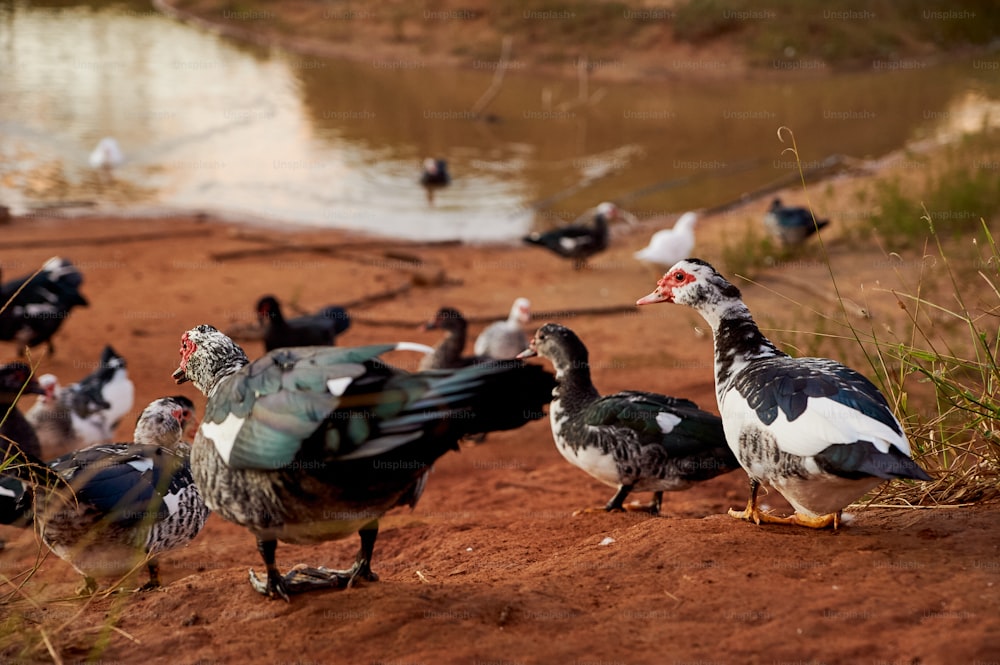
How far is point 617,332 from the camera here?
9.31 m

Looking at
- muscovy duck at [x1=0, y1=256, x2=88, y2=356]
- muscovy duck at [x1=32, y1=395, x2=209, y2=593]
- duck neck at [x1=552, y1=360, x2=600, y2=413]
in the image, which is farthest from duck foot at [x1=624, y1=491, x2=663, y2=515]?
muscovy duck at [x1=0, y1=256, x2=88, y2=356]

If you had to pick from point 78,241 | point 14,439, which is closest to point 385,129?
point 78,241

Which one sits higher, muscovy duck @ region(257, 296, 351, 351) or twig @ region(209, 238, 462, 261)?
muscovy duck @ region(257, 296, 351, 351)

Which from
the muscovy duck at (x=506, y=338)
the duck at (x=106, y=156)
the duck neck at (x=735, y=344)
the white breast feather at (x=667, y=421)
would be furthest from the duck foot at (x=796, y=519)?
the duck at (x=106, y=156)

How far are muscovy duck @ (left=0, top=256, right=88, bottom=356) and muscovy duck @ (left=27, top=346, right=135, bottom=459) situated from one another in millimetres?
1378

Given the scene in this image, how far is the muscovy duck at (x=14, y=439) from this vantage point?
433cm

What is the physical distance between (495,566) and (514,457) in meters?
2.66

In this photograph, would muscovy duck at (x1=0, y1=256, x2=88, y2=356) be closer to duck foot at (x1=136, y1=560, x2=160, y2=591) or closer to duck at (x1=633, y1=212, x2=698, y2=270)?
duck foot at (x1=136, y1=560, x2=160, y2=591)

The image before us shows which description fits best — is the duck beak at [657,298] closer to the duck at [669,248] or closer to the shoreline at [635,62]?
the duck at [669,248]

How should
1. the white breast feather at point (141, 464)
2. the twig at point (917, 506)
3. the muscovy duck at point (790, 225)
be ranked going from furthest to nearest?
the muscovy duck at point (790, 225), the white breast feather at point (141, 464), the twig at point (917, 506)

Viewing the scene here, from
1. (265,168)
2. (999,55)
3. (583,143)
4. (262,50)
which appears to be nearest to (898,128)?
(583,143)

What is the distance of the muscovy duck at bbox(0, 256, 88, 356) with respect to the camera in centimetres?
852

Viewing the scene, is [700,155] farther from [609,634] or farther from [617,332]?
[609,634]

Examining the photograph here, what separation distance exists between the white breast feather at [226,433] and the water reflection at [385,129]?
10.9m
